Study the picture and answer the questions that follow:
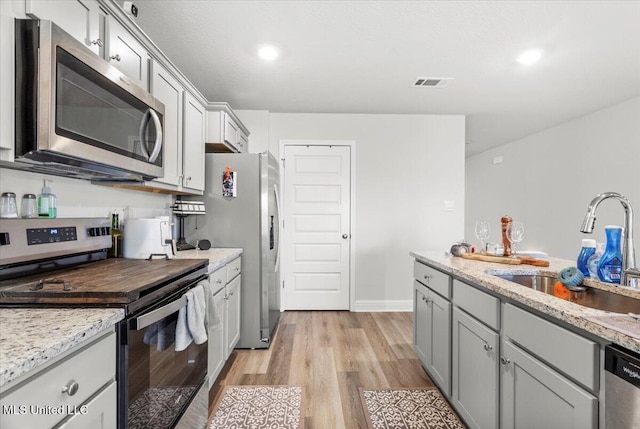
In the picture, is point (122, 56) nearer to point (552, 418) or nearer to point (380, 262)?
point (552, 418)

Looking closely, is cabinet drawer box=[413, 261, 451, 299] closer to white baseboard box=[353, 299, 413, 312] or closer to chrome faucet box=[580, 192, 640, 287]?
chrome faucet box=[580, 192, 640, 287]

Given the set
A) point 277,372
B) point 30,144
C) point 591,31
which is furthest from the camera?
point 277,372

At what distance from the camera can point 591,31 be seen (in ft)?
7.27

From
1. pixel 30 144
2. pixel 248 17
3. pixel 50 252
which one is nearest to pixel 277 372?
pixel 50 252

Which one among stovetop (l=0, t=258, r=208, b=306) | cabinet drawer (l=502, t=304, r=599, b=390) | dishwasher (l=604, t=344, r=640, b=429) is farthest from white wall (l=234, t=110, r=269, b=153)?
dishwasher (l=604, t=344, r=640, b=429)

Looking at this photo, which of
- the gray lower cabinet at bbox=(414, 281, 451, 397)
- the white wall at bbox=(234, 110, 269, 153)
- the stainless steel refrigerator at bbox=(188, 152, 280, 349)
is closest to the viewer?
the gray lower cabinet at bbox=(414, 281, 451, 397)

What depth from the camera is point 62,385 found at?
0.79 m

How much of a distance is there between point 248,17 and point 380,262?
3.00m

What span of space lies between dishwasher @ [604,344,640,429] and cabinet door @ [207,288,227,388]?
1704mm

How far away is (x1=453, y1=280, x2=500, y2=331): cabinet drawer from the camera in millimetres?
1474

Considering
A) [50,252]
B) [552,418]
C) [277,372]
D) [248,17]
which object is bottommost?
[277,372]

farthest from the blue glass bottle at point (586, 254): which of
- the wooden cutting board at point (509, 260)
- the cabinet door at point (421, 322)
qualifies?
the cabinet door at point (421, 322)

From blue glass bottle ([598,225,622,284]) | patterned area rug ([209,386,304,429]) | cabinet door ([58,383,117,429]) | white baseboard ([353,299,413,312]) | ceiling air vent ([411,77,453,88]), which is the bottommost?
patterned area rug ([209,386,304,429])

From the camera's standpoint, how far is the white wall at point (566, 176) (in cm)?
362
